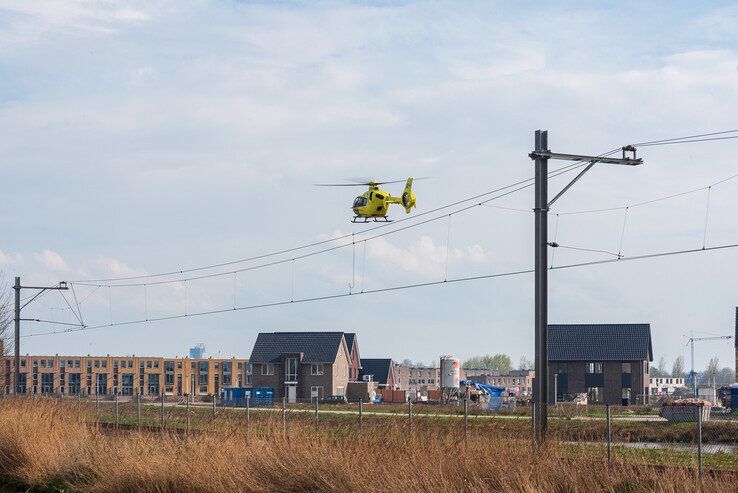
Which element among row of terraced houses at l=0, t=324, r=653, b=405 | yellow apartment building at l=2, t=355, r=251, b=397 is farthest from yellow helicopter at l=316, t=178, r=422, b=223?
yellow apartment building at l=2, t=355, r=251, b=397

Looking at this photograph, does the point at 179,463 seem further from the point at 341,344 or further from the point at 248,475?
the point at 341,344

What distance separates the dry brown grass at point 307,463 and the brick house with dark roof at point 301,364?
74.1 metres

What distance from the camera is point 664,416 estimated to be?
163 ft

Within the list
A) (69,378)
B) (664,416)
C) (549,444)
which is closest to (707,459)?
(549,444)

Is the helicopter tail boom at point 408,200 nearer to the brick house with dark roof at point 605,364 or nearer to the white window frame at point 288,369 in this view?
the brick house with dark roof at point 605,364

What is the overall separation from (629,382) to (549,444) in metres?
81.0

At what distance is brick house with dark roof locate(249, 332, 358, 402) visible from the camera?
10088cm

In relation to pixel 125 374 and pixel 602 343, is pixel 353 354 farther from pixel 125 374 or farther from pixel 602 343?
pixel 125 374

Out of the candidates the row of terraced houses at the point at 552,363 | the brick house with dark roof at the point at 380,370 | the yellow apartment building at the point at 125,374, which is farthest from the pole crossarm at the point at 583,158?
the yellow apartment building at the point at 125,374

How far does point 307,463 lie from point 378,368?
10900 cm

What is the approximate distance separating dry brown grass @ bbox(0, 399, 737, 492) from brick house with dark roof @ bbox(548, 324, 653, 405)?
73.3 meters

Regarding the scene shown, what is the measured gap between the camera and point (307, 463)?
734 inches

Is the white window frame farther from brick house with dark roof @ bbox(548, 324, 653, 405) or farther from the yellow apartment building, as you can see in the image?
the yellow apartment building

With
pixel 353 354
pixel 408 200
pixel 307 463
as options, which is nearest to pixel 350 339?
pixel 353 354
